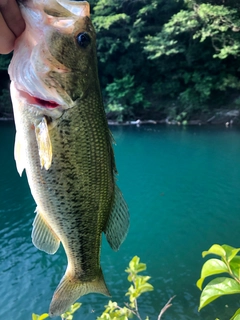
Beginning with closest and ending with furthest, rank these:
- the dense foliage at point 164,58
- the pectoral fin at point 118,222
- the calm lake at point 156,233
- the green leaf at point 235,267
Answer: the green leaf at point 235,267 < the pectoral fin at point 118,222 < the calm lake at point 156,233 < the dense foliage at point 164,58

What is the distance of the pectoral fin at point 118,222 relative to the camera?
1.56 m

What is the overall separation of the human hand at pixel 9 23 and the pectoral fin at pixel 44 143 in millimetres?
349

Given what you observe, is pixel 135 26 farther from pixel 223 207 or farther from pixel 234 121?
pixel 223 207

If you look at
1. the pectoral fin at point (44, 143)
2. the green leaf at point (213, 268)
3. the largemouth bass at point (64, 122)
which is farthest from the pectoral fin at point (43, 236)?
the green leaf at point (213, 268)

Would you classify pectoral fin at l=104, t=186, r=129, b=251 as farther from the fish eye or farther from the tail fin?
the fish eye

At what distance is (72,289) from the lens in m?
1.68

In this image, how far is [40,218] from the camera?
1.61 m

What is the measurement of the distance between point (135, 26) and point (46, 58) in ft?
76.6

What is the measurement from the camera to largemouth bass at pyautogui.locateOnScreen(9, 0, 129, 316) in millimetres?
1331

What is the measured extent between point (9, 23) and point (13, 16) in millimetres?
39

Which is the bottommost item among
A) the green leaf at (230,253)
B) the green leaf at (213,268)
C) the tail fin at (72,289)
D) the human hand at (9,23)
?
the tail fin at (72,289)

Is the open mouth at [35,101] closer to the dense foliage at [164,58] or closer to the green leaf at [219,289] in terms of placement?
the green leaf at [219,289]

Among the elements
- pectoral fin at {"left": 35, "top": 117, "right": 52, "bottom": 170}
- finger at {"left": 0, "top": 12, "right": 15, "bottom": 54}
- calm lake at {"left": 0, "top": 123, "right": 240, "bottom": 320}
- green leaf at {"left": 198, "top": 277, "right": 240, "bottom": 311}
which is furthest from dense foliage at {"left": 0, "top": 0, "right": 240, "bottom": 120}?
green leaf at {"left": 198, "top": 277, "right": 240, "bottom": 311}

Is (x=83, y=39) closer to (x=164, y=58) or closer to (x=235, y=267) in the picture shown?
(x=235, y=267)
